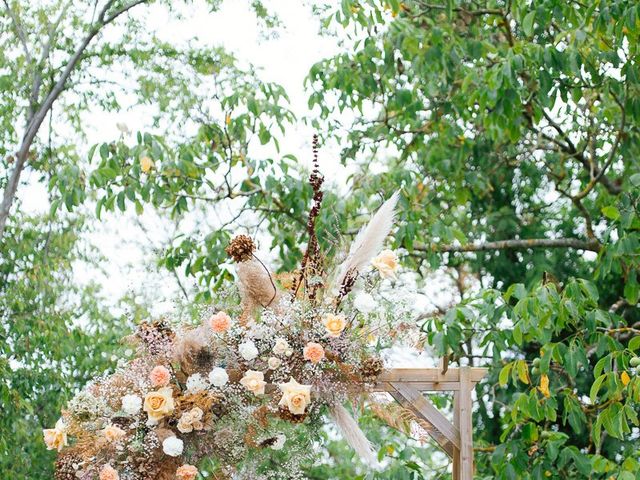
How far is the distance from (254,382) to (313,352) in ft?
0.60

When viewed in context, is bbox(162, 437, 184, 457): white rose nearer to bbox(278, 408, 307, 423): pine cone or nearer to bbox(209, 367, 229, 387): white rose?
bbox(209, 367, 229, 387): white rose

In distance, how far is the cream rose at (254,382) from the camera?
303 centimetres

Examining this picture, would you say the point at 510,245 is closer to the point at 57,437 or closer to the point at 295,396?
the point at 295,396

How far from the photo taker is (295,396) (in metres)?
2.98

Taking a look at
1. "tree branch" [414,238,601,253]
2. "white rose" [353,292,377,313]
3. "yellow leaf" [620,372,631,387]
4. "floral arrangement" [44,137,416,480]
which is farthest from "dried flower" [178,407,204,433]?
"tree branch" [414,238,601,253]

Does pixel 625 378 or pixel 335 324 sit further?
pixel 625 378

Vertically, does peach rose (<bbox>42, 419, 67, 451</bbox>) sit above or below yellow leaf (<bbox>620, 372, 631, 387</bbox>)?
above

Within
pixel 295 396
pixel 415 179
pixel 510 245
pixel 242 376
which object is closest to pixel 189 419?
pixel 242 376

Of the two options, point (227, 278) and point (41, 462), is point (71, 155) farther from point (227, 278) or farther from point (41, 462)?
point (227, 278)

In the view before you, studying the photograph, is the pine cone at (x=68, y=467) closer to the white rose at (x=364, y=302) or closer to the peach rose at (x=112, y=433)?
the peach rose at (x=112, y=433)

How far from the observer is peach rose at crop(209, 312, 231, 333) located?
3.08 meters

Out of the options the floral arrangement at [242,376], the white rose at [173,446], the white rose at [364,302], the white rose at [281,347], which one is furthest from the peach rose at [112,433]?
the white rose at [364,302]

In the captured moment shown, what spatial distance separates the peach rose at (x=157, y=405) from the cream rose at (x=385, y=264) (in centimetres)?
69

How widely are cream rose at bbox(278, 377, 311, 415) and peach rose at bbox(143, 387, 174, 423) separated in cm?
32
